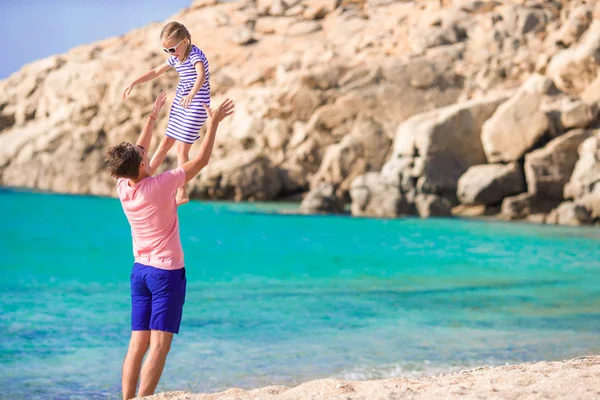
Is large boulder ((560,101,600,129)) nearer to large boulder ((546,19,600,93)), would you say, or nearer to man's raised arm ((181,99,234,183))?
large boulder ((546,19,600,93))

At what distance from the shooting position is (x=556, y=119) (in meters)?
31.7

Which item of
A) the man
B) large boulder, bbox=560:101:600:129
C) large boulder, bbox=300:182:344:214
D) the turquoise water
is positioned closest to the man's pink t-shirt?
the man

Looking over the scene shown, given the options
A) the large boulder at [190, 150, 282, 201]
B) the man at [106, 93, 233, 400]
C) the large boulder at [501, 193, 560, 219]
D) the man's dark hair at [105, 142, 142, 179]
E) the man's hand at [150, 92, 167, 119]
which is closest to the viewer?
the man's dark hair at [105, 142, 142, 179]

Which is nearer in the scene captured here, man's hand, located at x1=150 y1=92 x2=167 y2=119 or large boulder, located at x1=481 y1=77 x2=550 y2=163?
man's hand, located at x1=150 y1=92 x2=167 y2=119

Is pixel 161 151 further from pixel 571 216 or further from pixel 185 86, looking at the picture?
pixel 571 216

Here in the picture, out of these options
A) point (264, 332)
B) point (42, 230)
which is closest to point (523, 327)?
point (264, 332)

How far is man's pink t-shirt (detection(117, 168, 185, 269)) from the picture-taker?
508 cm

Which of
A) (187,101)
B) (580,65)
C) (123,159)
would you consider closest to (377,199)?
(580,65)

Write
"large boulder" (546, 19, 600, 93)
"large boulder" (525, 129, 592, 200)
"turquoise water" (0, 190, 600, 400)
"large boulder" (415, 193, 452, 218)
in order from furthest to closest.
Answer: "large boulder" (546, 19, 600, 93) < "large boulder" (415, 193, 452, 218) < "large boulder" (525, 129, 592, 200) < "turquoise water" (0, 190, 600, 400)

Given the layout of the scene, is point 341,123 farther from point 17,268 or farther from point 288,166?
point 17,268

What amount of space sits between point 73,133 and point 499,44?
25.5 meters

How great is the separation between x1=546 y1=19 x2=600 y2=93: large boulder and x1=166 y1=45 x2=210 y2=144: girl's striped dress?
32980 millimetres

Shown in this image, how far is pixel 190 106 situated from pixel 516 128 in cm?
2804

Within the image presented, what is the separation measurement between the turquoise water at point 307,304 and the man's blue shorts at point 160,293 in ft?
9.85
